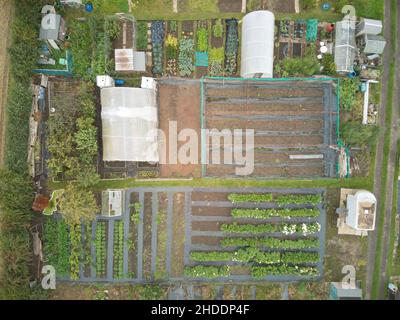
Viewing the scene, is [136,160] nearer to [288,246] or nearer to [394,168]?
[288,246]

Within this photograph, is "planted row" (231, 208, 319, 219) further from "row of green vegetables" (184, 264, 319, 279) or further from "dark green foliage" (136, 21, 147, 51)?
"dark green foliage" (136, 21, 147, 51)

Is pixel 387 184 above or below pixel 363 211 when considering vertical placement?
above

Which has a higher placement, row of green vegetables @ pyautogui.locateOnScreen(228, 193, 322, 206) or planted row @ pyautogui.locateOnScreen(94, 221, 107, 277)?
row of green vegetables @ pyautogui.locateOnScreen(228, 193, 322, 206)

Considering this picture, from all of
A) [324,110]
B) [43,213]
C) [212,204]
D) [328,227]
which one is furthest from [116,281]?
[324,110]

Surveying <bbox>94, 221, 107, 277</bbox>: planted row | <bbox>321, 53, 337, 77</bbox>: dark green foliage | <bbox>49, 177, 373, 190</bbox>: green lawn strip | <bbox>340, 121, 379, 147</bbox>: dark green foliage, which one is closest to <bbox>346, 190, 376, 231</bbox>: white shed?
<bbox>49, 177, 373, 190</bbox>: green lawn strip

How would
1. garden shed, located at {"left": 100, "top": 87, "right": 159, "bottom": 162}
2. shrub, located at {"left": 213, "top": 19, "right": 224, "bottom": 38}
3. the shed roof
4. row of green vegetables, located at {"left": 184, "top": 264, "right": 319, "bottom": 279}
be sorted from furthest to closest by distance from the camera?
shrub, located at {"left": 213, "top": 19, "right": 224, "bottom": 38} → row of green vegetables, located at {"left": 184, "top": 264, "right": 319, "bottom": 279} → the shed roof → garden shed, located at {"left": 100, "top": 87, "right": 159, "bottom": 162}

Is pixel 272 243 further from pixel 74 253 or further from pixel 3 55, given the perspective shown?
pixel 3 55

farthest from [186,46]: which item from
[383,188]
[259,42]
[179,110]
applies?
[383,188]

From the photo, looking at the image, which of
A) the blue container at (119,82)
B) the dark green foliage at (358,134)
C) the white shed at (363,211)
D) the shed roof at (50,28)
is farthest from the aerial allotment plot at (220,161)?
the white shed at (363,211)
